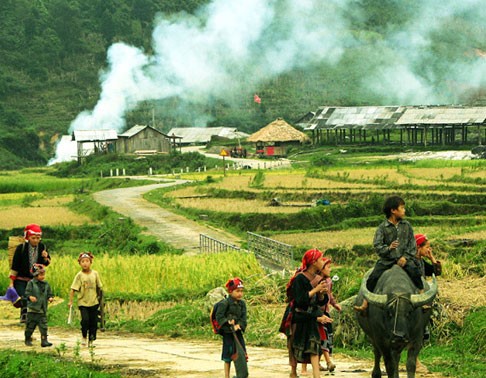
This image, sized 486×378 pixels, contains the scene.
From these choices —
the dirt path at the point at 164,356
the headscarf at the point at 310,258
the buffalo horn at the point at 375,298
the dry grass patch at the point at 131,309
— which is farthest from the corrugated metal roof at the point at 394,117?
the buffalo horn at the point at 375,298

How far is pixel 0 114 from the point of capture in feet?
264

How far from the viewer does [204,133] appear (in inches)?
3110

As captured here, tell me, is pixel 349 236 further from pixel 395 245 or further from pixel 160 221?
pixel 395 245

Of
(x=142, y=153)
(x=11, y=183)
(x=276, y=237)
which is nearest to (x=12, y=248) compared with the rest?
(x=276, y=237)

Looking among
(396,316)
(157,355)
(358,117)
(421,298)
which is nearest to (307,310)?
(396,316)

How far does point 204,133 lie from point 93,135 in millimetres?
13413

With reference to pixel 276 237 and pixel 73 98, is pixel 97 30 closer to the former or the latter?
pixel 73 98

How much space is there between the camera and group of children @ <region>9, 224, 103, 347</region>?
12594mm

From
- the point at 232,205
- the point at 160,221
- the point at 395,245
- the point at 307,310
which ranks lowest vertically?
the point at 307,310

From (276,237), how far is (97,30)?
6960cm

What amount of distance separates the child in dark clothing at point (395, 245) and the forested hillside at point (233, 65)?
2818 inches

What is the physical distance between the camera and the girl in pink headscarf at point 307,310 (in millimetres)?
10000

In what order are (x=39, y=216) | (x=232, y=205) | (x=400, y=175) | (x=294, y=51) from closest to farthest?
1. (x=39, y=216)
2. (x=232, y=205)
3. (x=400, y=175)
4. (x=294, y=51)

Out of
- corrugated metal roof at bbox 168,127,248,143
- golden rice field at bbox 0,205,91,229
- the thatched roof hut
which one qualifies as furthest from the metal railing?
corrugated metal roof at bbox 168,127,248,143
